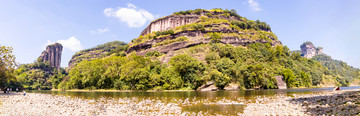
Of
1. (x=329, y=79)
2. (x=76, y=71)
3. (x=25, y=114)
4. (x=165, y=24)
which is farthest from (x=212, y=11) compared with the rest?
(x=25, y=114)

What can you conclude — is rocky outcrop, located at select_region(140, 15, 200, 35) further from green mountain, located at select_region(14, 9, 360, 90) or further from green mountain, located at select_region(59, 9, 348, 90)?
green mountain, located at select_region(59, 9, 348, 90)

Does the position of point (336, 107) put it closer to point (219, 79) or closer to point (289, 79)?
point (219, 79)

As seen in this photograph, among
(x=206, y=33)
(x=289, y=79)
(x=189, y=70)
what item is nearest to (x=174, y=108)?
(x=189, y=70)

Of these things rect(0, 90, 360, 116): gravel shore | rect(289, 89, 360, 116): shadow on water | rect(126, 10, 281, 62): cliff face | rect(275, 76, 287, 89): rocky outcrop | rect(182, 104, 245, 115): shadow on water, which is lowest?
rect(275, 76, 287, 89): rocky outcrop

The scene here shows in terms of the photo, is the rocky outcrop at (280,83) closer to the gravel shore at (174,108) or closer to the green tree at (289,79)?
the green tree at (289,79)

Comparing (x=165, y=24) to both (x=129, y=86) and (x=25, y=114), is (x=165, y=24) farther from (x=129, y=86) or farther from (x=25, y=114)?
(x=25, y=114)

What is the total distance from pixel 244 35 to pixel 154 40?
65.6 metres

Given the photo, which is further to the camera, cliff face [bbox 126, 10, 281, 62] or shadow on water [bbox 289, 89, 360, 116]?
cliff face [bbox 126, 10, 281, 62]

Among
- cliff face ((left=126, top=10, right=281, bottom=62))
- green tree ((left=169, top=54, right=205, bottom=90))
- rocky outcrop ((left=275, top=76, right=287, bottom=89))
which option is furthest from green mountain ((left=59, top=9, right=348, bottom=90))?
rocky outcrop ((left=275, top=76, right=287, bottom=89))

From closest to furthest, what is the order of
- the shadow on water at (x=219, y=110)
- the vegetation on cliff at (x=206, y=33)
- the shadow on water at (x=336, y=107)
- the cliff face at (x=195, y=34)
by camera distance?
1. the shadow on water at (x=336, y=107)
2. the shadow on water at (x=219, y=110)
3. the cliff face at (x=195, y=34)
4. the vegetation on cliff at (x=206, y=33)

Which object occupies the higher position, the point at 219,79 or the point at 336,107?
the point at 219,79

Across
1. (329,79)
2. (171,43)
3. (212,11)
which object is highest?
(212,11)

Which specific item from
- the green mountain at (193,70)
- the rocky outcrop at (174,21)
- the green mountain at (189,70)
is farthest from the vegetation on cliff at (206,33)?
the rocky outcrop at (174,21)

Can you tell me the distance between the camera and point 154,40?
141750 mm
